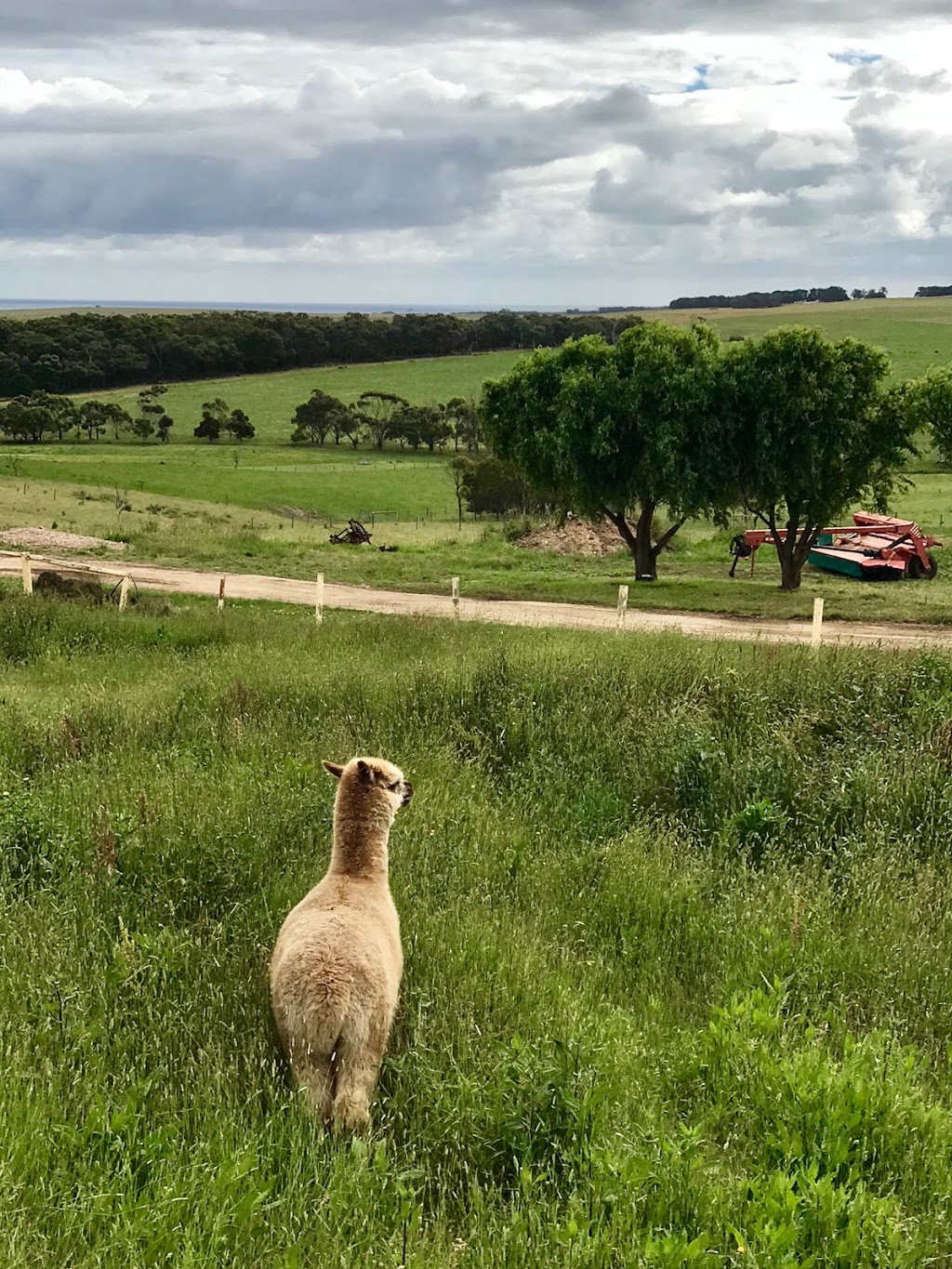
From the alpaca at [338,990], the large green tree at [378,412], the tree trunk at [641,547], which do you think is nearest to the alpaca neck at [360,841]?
the alpaca at [338,990]

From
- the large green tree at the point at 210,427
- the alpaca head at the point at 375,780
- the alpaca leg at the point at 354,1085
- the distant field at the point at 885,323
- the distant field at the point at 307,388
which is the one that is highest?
the distant field at the point at 885,323

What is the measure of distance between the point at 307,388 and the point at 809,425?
331 feet

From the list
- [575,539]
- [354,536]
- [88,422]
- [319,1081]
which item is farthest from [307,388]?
[319,1081]

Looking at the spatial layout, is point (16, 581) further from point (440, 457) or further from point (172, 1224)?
point (440, 457)

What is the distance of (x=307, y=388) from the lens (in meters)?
125

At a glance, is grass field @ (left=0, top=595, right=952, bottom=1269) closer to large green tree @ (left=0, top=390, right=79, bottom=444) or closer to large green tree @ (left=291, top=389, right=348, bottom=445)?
large green tree @ (left=0, top=390, right=79, bottom=444)

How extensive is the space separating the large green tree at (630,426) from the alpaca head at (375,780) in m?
26.9

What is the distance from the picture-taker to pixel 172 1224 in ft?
13.6

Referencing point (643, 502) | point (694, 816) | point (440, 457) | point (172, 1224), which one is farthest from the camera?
point (440, 457)

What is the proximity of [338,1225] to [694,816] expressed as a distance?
6.80 metres

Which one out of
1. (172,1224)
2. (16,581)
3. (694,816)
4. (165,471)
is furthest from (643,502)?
(165,471)

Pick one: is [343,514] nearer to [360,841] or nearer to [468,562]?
[468,562]

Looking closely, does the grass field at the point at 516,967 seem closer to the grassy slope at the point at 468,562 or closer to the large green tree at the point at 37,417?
the grassy slope at the point at 468,562

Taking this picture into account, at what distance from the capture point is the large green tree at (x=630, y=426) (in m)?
32.8
